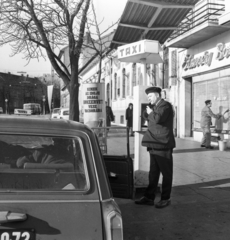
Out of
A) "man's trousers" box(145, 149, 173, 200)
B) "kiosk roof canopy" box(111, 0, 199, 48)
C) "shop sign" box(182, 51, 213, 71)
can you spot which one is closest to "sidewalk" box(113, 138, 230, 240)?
"man's trousers" box(145, 149, 173, 200)

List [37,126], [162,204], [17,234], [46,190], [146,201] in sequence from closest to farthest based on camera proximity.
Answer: [17,234], [46,190], [37,126], [162,204], [146,201]

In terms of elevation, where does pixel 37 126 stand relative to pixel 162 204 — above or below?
above

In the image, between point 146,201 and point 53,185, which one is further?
point 146,201

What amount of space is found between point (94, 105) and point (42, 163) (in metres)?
7.38

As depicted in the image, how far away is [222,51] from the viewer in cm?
1264

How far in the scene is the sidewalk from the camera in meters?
4.27

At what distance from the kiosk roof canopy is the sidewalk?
4.49 m

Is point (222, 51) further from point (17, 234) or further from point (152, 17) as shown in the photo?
point (17, 234)

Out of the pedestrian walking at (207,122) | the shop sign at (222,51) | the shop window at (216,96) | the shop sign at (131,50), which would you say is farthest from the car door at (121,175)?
the shop sign at (222,51)

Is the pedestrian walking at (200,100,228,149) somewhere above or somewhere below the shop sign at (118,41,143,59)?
below

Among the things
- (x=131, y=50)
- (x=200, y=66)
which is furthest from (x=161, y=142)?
(x=200, y=66)

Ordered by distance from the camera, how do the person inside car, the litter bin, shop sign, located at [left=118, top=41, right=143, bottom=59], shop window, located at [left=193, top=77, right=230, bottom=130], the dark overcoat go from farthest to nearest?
shop window, located at [left=193, top=77, right=230, bottom=130], the litter bin, shop sign, located at [left=118, top=41, right=143, bottom=59], the dark overcoat, the person inside car

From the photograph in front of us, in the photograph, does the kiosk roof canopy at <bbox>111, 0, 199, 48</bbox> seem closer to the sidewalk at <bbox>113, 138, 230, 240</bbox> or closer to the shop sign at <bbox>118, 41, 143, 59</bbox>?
the shop sign at <bbox>118, 41, 143, 59</bbox>

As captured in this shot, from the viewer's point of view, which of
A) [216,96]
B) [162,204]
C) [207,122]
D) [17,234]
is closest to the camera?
[17,234]
